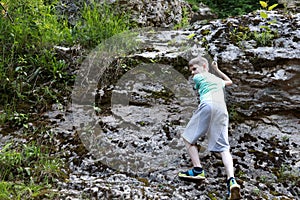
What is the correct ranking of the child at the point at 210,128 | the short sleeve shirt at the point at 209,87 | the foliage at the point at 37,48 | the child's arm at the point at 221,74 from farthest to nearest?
the foliage at the point at 37,48 < the child's arm at the point at 221,74 < the short sleeve shirt at the point at 209,87 < the child at the point at 210,128

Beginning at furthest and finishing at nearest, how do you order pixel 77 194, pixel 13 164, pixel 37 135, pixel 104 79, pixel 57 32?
pixel 57 32
pixel 104 79
pixel 37 135
pixel 13 164
pixel 77 194

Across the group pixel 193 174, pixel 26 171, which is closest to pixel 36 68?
pixel 26 171

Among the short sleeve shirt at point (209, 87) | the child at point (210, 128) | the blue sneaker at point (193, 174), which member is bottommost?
the blue sneaker at point (193, 174)

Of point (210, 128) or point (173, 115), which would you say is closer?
point (210, 128)

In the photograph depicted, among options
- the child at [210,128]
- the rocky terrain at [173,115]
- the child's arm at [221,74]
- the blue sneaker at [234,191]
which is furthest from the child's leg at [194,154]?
the child's arm at [221,74]

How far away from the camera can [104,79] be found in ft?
16.3

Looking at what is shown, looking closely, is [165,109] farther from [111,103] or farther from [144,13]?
[144,13]

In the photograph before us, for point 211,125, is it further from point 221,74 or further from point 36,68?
point 36,68

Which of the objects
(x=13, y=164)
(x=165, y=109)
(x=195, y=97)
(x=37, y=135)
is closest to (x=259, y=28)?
(x=195, y=97)

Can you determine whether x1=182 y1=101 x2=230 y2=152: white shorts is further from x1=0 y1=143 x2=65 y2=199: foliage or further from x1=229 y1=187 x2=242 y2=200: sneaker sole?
x1=0 y1=143 x2=65 y2=199: foliage

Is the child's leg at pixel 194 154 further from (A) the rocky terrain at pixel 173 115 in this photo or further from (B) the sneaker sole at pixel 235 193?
(B) the sneaker sole at pixel 235 193

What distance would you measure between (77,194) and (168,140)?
148cm

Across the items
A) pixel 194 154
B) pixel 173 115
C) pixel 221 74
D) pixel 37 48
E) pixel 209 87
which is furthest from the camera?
pixel 37 48

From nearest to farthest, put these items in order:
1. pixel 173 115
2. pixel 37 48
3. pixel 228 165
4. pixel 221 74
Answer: pixel 228 165, pixel 221 74, pixel 173 115, pixel 37 48
